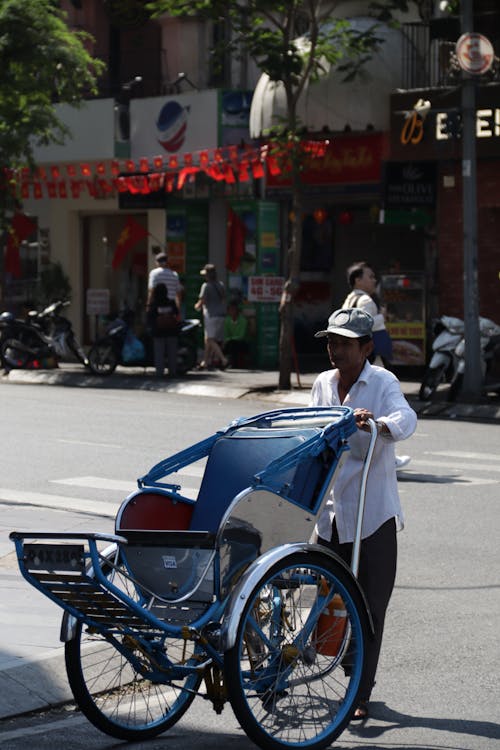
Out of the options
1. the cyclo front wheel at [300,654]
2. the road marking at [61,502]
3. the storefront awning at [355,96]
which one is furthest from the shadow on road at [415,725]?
the storefront awning at [355,96]

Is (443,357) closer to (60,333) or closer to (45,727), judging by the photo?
(60,333)

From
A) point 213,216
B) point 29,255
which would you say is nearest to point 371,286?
point 213,216

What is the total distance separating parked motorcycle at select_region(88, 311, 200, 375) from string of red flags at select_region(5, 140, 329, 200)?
2.51m

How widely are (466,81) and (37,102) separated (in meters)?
8.55

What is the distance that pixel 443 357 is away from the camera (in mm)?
21219

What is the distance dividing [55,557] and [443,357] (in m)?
16.2

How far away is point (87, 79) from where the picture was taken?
26016 millimetres

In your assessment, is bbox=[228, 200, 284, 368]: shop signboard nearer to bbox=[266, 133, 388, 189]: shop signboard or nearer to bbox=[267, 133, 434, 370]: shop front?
bbox=[267, 133, 434, 370]: shop front

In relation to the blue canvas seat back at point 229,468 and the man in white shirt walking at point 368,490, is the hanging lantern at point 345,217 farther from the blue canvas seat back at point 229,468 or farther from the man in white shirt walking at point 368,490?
the blue canvas seat back at point 229,468

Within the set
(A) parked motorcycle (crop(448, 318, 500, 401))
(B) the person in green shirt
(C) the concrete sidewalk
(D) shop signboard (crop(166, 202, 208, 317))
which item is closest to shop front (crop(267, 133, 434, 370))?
(B) the person in green shirt

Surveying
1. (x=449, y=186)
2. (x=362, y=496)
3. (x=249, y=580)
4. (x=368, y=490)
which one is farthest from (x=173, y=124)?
(x=249, y=580)

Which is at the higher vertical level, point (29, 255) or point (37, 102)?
point (37, 102)

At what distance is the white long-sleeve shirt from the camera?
6.34 m

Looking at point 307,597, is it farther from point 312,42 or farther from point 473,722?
point 312,42
